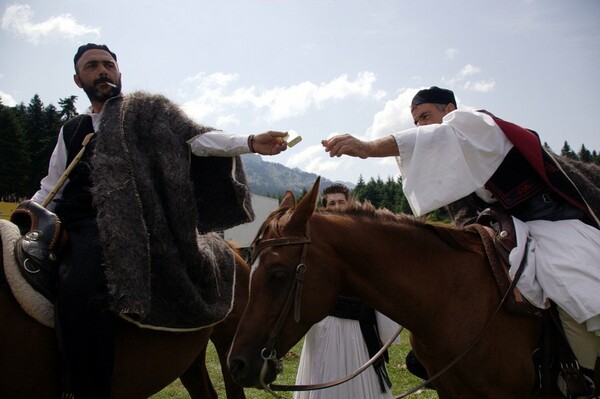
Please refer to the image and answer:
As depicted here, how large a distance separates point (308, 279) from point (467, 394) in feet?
4.11

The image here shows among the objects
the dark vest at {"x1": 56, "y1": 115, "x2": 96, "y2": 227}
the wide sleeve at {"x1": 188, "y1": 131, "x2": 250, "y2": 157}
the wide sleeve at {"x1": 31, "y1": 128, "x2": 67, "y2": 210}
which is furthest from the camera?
the wide sleeve at {"x1": 31, "y1": 128, "x2": 67, "y2": 210}

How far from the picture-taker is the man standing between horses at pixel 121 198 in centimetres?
249

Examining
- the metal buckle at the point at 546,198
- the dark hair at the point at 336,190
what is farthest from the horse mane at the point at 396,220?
the dark hair at the point at 336,190

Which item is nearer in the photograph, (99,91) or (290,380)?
(99,91)

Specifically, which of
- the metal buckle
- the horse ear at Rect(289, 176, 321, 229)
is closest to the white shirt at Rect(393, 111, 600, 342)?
the metal buckle

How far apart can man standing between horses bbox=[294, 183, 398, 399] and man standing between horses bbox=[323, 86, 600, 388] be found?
1398mm

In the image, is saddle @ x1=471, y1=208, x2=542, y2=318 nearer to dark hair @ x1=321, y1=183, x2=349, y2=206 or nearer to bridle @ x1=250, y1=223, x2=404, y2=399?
bridle @ x1=250, y1=223, x2=404, y2=399

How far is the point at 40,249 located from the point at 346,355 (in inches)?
106

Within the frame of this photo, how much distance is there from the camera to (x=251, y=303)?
8.28 ft

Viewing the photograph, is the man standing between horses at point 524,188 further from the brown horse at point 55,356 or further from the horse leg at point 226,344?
the horse leg at point 226,344

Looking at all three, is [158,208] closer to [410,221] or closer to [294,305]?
[294,305]

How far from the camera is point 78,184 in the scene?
2990mm

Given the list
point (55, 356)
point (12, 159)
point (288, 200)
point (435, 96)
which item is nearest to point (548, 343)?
point (288, 200)

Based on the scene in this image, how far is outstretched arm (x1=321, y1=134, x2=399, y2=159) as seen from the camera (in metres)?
2.45
